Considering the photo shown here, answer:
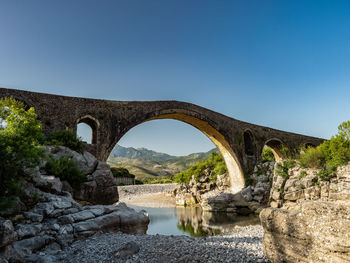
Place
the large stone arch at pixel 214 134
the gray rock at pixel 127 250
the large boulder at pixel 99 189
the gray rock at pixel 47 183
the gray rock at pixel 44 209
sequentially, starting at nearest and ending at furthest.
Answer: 1. the gray rock at pixel 127 250
2. the gray rock at pixel 44 209
3. the gray rock at pixel 47 183
4. the large boulder at pixel 99 189
5. the large stone arch at pixel 214 134

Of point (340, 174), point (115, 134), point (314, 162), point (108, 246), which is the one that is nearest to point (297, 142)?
point (314, 162)

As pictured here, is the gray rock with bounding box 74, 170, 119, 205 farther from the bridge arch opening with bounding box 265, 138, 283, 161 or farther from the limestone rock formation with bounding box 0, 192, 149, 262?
the bridge arch opening with bounding box 265, 138, 283, 161

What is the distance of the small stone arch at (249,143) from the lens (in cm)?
2203

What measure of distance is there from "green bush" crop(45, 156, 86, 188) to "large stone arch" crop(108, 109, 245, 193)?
7407mm

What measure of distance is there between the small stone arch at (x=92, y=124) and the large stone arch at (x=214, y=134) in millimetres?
3081

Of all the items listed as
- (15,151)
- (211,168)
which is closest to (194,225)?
(15,151)

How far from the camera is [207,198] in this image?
19.0 meters

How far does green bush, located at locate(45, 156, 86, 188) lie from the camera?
8125 millimetres

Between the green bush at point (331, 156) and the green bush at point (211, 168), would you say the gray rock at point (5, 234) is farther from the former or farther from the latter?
the green bush at point (211, 168)

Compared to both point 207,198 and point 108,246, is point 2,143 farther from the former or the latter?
point 207,198

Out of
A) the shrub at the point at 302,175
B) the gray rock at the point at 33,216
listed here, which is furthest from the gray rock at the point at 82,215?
the shrub at the point at 302,175

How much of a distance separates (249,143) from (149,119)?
10.8m

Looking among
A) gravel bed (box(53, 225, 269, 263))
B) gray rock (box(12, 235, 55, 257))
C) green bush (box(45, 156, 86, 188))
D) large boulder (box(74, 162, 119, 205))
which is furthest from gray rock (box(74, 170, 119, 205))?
gray rock (box(12, 235, 55, 257))

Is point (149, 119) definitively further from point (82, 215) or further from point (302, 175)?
Answer: point (82, 215)
